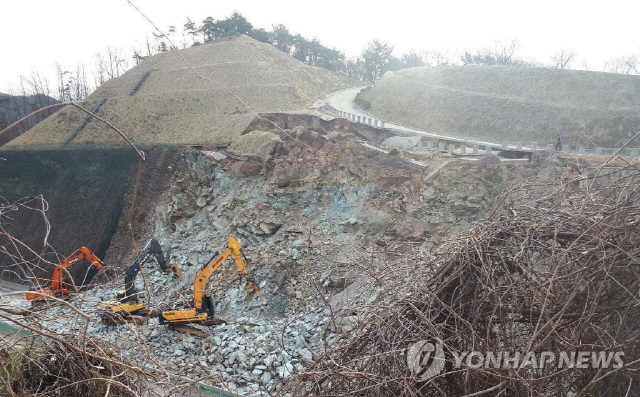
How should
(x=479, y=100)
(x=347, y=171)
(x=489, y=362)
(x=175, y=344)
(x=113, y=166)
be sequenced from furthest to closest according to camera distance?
(x=479, y=100) → (x=113, y=166) → (x=347, y=171) → (x=175, y=344) → (x=489, y=362)

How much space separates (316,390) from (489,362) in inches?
35.8

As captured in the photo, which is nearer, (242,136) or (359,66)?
(242,136)

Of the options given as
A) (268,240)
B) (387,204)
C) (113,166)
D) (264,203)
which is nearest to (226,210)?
(264,203)

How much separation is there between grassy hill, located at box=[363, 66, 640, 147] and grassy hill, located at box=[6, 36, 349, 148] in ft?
25.5

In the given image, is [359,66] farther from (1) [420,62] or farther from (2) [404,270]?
(2) [404,270]

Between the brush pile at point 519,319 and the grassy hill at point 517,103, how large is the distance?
70.3 feet

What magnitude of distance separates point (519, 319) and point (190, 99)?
29.6 meters

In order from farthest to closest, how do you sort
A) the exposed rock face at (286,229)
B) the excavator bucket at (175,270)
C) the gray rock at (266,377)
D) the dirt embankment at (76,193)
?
the dirt embankment at (76,193)
the excavator bucket at (175,270)
the exposed rock face at (286,229)
the gray rock at (266,377)

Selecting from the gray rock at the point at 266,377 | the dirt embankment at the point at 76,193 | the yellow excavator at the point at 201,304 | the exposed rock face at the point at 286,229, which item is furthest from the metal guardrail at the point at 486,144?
the dirt embankment at the point at 76,193

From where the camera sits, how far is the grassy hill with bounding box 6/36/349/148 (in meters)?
25.4

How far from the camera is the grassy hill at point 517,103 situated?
81.3 ft

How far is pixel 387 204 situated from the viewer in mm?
12945

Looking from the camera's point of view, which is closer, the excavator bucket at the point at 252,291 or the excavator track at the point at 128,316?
the excavator track at the point at 128,316

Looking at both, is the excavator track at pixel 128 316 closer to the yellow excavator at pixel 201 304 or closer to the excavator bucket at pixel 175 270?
the yellow excavator at pixel 201 304
